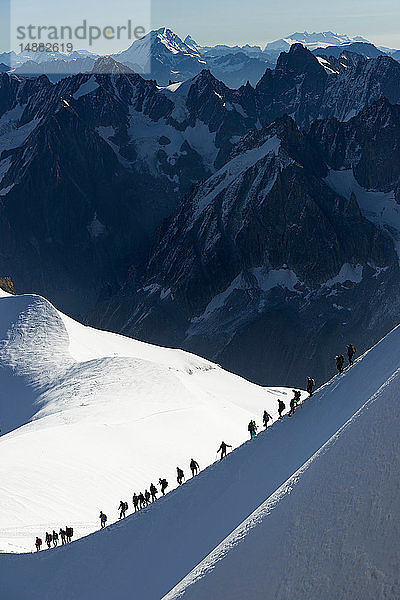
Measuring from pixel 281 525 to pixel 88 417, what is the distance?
42.0 m

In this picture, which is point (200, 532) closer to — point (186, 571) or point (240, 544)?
point (186, 571)

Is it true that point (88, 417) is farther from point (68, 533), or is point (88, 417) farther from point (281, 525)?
point (281, 525)

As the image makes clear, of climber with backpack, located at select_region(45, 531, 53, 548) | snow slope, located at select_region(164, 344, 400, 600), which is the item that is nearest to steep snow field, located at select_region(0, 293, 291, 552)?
climber with backpack, located at select_region(45, 531, 53, 548)

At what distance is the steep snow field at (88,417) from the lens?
37.2 metres

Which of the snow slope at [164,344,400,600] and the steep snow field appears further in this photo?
the steep snow field

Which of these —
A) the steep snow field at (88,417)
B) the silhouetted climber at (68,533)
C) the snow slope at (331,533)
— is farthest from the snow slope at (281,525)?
the steep snow field at (88,417)

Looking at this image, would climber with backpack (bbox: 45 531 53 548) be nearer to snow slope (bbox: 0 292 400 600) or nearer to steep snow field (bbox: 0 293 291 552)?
steep snow field (bbox: 0 293 291 552)

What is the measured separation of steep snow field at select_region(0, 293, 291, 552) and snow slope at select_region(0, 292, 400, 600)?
5423mm

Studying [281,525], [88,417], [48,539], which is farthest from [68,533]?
[88,417]

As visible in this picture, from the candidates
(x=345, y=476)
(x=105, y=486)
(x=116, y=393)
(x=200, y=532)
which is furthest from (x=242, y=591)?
(x=116, y=393)

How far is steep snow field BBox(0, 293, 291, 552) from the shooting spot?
37250mm

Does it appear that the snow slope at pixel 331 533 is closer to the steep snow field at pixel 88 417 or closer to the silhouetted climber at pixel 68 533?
the silhouetted climber at pixel 68 533

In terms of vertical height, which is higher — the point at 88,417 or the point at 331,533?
the point at 331,533

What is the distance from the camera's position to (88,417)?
181 feet
